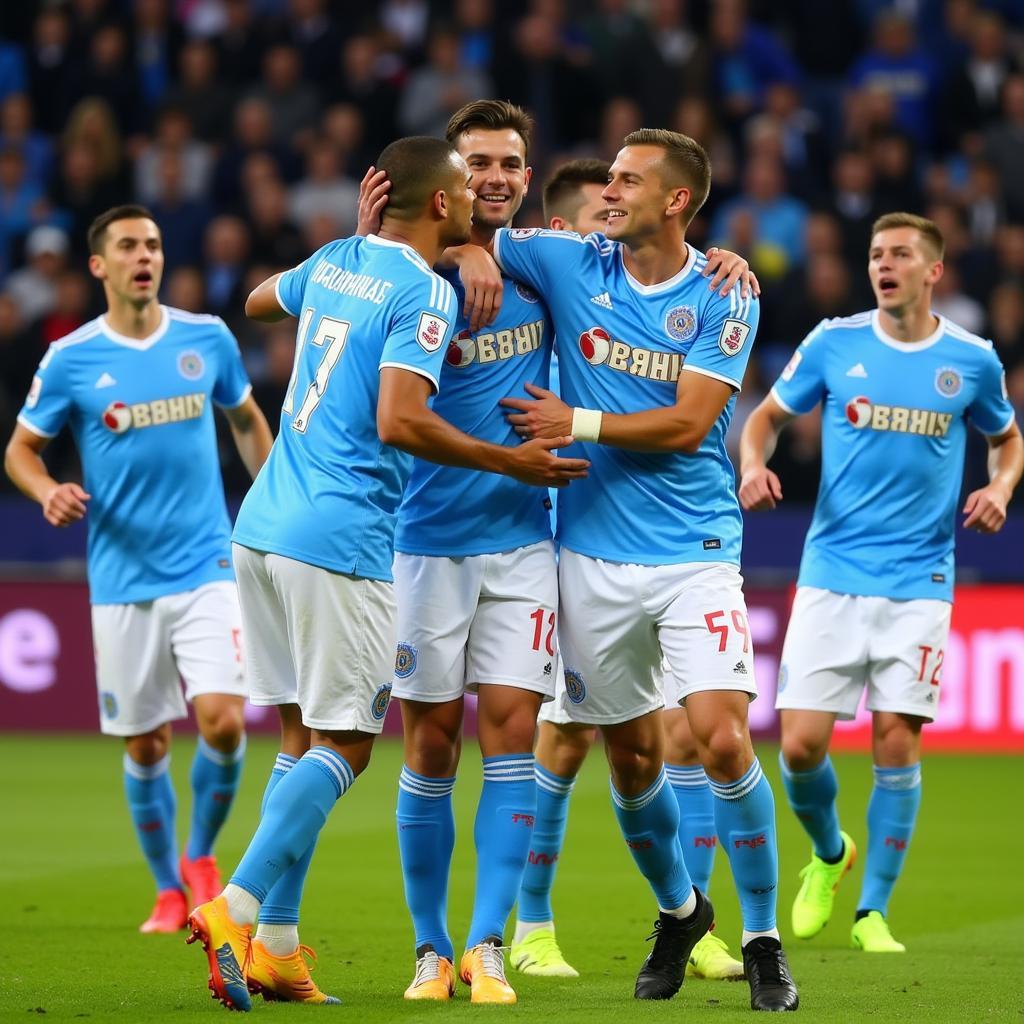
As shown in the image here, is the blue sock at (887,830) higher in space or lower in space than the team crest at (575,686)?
lower

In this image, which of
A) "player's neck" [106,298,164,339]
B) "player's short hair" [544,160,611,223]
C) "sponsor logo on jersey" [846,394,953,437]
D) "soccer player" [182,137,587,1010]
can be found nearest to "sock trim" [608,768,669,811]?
"soccer player" [182,137,587,1010]

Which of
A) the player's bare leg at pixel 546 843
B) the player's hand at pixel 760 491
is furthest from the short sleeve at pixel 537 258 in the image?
the player's bare leg at pixel 546 843

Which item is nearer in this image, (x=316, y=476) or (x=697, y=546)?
(x=316, y=476)

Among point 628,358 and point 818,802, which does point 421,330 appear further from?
point 818,802

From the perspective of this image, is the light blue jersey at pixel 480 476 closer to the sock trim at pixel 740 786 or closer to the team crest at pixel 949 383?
the sock trim at pixel 740 786

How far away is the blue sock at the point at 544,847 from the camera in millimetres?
6617

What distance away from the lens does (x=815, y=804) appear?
7473 millimetres

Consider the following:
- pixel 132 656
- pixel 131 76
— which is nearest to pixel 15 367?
pixel 131 76

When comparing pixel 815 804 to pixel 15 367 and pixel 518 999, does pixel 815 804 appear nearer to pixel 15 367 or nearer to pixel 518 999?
pixel 518 999

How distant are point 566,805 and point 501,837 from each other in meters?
0.96

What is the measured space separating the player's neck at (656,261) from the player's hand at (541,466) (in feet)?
2.38

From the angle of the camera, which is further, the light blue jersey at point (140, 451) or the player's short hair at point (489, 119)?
the light blue jersey at point (140, 451)

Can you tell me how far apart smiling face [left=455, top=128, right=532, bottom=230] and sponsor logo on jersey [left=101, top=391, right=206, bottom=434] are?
2021 millimetres

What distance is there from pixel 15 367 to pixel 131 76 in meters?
3.57
